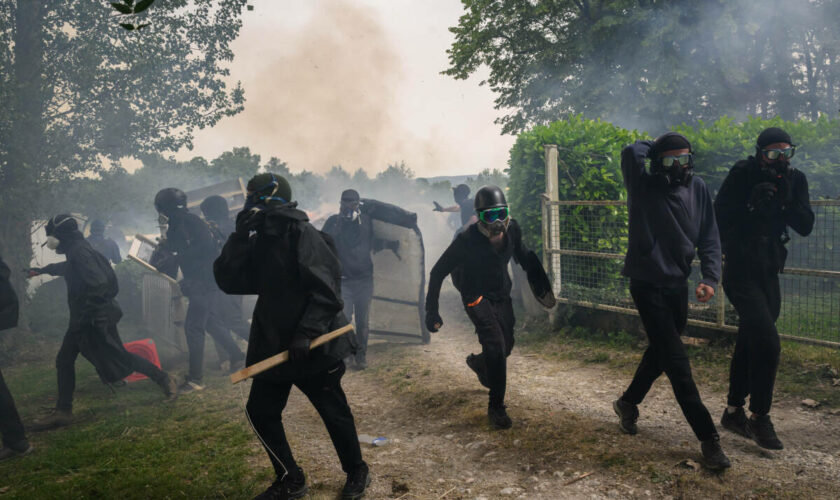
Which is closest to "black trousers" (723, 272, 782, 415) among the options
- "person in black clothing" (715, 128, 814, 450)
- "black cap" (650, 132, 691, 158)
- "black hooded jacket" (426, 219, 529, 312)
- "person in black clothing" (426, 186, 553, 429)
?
"person in black clothing" (715, 128, 814, 450)

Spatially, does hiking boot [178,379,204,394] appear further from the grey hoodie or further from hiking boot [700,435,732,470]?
hiking boot [700,435,732,470]

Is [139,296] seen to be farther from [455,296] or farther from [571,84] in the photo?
[571,84]

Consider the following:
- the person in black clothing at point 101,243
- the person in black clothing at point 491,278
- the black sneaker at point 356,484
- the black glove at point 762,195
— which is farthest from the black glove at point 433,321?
the person in black clothing at point 101,243

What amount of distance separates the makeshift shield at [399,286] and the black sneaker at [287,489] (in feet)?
15.8

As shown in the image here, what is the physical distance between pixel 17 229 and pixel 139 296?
8.09 feet

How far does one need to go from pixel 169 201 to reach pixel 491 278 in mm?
4744

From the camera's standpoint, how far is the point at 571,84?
16094 millimetres

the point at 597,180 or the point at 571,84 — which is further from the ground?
the point at 571,84

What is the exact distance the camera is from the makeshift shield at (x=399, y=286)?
314 inches

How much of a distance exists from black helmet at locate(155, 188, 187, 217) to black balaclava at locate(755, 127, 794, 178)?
6345 mm

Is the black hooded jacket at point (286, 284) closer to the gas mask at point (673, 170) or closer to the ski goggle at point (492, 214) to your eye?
the ski goggle at point (492, 214)

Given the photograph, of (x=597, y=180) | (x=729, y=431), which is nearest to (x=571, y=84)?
(x=597, y=180)

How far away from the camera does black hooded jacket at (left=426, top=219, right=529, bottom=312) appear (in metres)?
4.30

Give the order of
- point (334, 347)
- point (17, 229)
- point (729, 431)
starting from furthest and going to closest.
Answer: point (17, 229) → point (729, 431) → point (334, 347)
